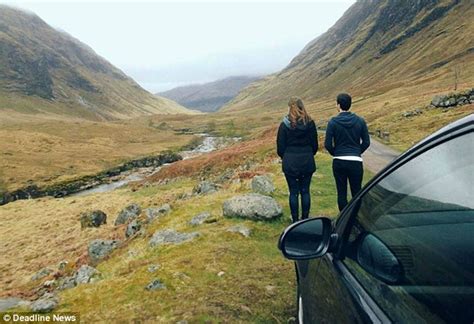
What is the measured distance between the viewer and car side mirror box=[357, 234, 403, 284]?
232 centimetres

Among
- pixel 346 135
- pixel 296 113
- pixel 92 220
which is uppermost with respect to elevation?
pixel 296 113

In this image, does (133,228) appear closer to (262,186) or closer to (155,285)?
(262,186)

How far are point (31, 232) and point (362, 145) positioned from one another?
30465 millimetres

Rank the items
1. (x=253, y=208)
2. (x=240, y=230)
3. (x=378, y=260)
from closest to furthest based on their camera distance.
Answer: (x=378, y=260), (x=240, y=230), (x=253, y=208)

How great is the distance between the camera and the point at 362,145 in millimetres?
9586

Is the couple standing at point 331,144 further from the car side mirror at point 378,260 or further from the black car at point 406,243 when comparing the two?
the car side mirror at point 378,260

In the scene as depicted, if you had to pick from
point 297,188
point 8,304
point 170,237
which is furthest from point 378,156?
point 8,304

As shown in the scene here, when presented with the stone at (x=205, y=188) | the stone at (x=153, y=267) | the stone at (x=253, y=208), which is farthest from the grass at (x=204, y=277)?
the stone at (x=205, y=188)

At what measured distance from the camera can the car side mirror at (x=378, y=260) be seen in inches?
91.4

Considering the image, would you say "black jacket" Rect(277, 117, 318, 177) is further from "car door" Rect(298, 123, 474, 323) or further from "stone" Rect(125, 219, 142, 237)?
"stone" Rect(125, 219, 142, 237)

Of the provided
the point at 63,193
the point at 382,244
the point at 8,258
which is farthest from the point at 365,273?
the point at 63,193

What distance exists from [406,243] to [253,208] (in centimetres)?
1085

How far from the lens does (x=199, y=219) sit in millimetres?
14414

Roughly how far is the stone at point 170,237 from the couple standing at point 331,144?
12.5 ft
